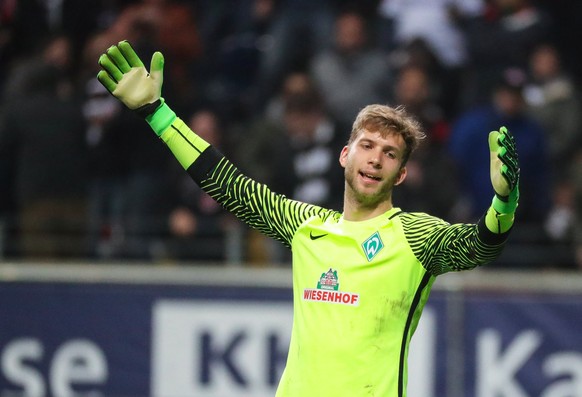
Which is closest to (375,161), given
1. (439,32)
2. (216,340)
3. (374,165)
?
(374,165)

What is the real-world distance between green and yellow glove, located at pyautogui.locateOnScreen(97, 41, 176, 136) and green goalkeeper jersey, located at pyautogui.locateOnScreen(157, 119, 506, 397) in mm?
1012

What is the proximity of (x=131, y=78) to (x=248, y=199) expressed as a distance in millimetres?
765

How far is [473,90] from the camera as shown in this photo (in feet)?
37.9

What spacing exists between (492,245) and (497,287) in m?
4.69

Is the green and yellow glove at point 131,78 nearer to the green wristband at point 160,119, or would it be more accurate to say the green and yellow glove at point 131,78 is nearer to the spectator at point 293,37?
the green wristband at point 160,119

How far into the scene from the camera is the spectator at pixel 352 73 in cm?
1156

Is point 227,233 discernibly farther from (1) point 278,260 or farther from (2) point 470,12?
(2) point 470,12

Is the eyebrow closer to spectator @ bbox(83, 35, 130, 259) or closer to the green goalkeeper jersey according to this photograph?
the green goalkeeper jersey

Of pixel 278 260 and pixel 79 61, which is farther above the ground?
pixel 79 61

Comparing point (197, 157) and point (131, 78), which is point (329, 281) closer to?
point (197, 157)

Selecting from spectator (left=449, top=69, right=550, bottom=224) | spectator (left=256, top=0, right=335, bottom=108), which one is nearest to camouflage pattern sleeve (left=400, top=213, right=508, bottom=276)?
spectator (left=449, top=69, right=550, bottom=224)

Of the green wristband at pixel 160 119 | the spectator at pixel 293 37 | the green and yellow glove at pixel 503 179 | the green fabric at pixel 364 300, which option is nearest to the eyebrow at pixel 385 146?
the green fabric at pixel 364 300

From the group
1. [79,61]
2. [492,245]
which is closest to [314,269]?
[492,245]

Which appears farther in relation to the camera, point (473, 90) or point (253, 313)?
point (473, 90)
